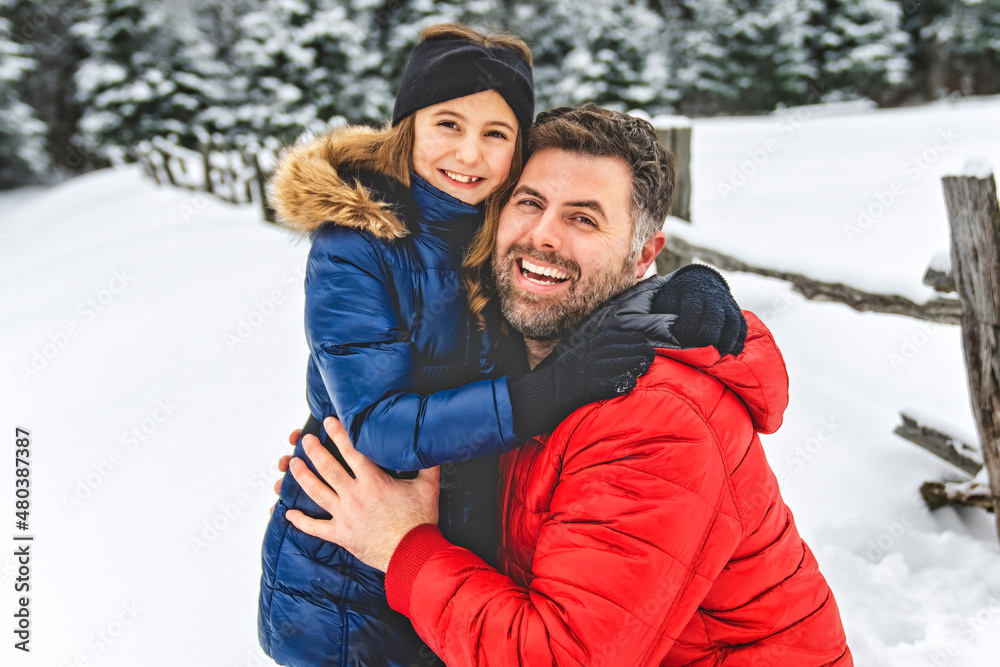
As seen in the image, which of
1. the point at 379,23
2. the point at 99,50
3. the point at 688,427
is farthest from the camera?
the point at 379,23

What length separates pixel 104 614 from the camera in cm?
282

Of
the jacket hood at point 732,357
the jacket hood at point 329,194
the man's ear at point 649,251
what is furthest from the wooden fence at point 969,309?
the jacket hood at point 329,194

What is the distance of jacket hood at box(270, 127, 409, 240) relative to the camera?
1.79 m

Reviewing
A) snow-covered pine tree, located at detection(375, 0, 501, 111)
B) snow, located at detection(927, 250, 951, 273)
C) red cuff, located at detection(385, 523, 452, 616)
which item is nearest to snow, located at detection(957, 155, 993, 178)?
snow, located at detection(927, 250, 951, 273)

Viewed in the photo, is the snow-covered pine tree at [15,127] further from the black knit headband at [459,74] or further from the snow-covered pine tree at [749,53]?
the black knit headband at [459,74]

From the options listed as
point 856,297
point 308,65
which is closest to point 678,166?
point 856,297

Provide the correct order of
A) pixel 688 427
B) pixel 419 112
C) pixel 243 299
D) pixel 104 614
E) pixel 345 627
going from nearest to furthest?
pixel 688 427, pixel 345 627, pixel 419 112, pixel 104 614, pixel 243 299

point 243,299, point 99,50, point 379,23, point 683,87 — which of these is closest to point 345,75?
point 379,23

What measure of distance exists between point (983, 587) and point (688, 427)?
2.48m

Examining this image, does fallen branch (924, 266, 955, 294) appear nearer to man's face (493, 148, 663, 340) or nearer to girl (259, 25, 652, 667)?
man's face (493, 148, 663, 340)

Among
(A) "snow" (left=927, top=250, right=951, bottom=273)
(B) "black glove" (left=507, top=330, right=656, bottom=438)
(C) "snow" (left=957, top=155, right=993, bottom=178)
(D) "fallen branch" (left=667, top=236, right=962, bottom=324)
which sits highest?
(C) "snow" (left=957, top=155, right=993, bottom=178)

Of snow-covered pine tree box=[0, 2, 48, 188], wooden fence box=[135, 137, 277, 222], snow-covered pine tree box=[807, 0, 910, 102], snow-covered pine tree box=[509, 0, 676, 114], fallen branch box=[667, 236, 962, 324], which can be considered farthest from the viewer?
snow-covered pine tree box=[0, 2, 48, 188]

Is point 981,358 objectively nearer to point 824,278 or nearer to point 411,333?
point 824,278

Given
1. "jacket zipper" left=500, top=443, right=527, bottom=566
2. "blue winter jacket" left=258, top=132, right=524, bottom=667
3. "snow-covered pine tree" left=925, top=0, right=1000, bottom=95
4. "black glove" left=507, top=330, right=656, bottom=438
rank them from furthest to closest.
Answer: "snow-covered pine tree" left=925, top=0, right=1000, bottom=95 < "jacket zipper" left=500, top=443, right=527, bottom=566 < "blue winter jacket" left=258, top=132, right=524, bottom=667 < "black glove" left=507, top=330, right=656, bottom=438
